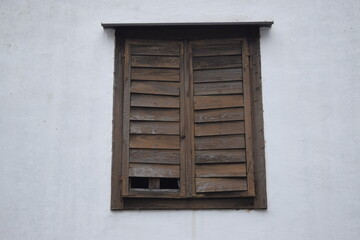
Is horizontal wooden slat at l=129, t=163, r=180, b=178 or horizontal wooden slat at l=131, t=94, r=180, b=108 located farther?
horizontal wooden slat at l=131, t=94, r=180, b=108

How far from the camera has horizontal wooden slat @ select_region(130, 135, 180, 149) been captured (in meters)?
4.67

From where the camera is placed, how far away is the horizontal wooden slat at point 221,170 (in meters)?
4.59

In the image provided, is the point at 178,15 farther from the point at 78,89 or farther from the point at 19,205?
the point at 19,205

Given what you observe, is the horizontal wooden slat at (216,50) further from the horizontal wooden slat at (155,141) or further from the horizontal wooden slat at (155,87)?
the horizontal wooden slat at (155,141)

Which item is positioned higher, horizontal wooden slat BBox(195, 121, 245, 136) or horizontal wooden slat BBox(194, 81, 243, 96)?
horizontal wooden slat BBox(194, 81, 243, 96)

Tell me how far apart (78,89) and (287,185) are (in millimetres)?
2166

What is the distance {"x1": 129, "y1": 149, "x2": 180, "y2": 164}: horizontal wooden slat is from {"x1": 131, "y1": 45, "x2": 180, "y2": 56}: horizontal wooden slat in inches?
37.7

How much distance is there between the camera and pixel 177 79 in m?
4.80

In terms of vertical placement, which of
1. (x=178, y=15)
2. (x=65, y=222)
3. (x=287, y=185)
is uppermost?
(x=178, y=15)

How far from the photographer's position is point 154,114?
474 centimetres

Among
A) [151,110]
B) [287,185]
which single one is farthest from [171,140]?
[287,185]

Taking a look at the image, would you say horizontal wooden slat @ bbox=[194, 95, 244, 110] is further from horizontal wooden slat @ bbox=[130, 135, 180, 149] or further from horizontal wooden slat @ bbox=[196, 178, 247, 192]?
horizontal wooden slat @ bbox=[196, 178, 247, 192]

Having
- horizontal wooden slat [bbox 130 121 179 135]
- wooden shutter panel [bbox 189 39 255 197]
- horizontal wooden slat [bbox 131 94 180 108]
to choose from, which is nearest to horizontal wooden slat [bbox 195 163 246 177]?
wooden shutter panel [bbox 189 39 255 197]

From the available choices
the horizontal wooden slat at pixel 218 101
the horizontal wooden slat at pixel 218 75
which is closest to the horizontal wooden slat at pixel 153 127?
the horizontal wooden slat at pixel 218 101
